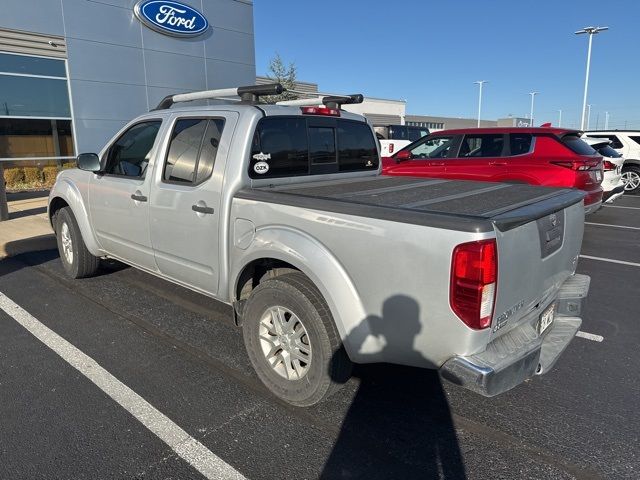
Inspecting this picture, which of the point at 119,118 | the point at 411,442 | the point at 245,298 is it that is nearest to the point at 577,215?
the point at 411,442

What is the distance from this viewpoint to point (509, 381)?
2303 mm

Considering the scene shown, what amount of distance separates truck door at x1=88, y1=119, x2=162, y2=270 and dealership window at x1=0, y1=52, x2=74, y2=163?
438 inches

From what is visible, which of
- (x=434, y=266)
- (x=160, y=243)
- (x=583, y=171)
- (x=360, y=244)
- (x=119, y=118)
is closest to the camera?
(x=434, y=266)

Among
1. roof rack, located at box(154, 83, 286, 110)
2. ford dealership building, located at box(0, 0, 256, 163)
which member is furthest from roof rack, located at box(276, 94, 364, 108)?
ford dealership building, located at box(0, 0, 256, 163)

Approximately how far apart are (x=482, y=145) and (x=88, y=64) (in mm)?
12198

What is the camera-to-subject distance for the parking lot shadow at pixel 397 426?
238 cm

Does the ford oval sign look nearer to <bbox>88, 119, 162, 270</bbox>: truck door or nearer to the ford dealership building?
the ford dealership building

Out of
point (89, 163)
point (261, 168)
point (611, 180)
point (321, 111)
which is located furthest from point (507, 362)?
point (611, 180)

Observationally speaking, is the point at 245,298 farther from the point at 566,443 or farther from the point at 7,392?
the point at 566,443

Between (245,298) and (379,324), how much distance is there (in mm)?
1260

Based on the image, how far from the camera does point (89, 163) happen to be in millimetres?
4414

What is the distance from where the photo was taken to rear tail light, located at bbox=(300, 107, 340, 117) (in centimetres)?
381

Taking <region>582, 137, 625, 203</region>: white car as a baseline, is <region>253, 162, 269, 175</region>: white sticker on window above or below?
above

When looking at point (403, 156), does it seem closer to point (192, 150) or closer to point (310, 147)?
point (310, 147)
